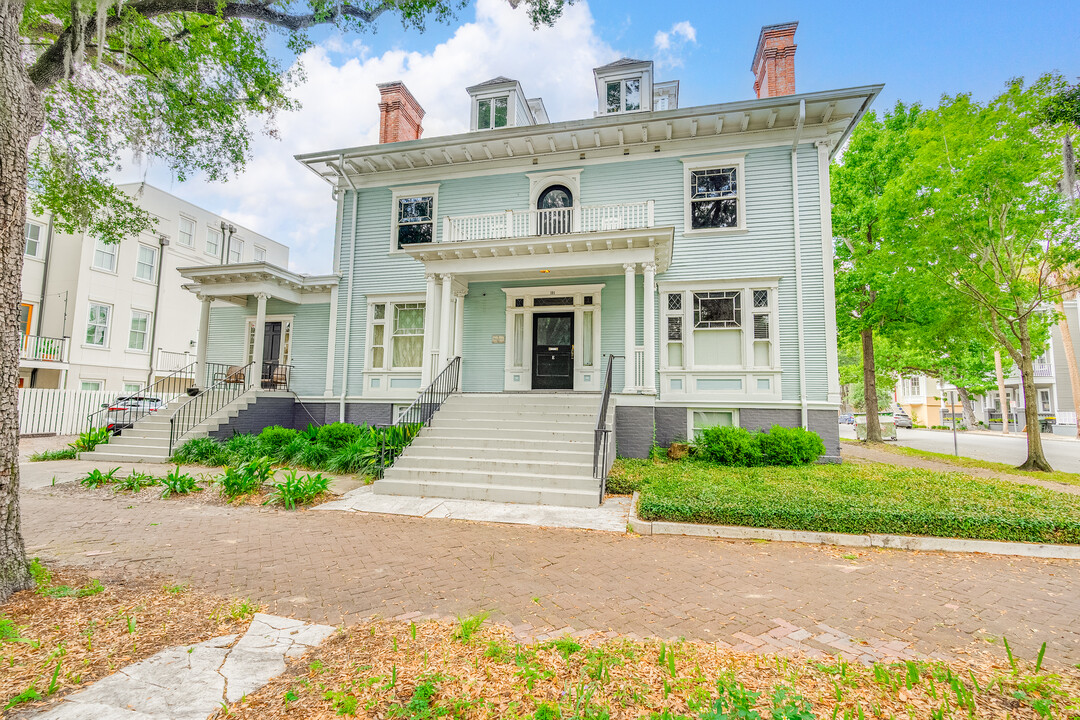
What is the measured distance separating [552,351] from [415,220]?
Answer: 5667mm

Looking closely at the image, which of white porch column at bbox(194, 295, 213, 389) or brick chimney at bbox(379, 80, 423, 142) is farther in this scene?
brick chimney at bbox(379, 80, 423, 142)

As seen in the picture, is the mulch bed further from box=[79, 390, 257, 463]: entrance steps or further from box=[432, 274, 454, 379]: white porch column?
box=[79, 390, 257, 463]: entrance steps

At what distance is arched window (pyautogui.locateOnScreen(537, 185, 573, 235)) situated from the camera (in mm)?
12195

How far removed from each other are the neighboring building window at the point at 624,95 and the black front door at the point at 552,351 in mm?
6271

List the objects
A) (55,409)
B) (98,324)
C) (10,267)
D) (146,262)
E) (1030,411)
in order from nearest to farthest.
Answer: (10,267) < (1030,411) < (55,409) < (98,324) < (146,262)

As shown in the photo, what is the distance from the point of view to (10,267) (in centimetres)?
356

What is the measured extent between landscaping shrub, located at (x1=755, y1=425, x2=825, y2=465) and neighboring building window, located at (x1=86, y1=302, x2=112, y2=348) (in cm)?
2573

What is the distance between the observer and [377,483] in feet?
26.8

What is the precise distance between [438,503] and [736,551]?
14.4ft

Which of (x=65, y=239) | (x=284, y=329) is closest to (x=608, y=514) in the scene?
(x=284, y=329)

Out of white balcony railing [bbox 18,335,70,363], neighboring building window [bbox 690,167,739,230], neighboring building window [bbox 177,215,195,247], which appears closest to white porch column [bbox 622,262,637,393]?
neighboring building window [bbox 690,167,739,230]

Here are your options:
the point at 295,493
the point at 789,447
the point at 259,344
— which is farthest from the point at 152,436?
the point at 789,447

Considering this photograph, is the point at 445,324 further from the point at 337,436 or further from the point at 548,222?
the point at 548,222

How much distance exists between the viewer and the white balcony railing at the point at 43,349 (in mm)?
18141
